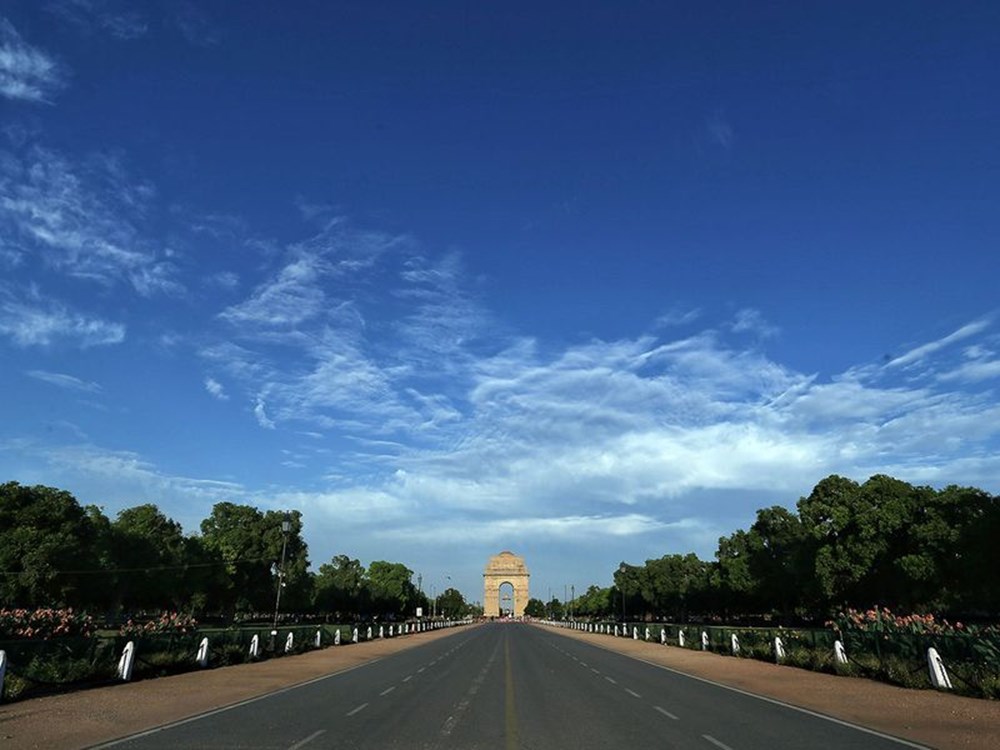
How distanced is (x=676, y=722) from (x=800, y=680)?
12062 mm

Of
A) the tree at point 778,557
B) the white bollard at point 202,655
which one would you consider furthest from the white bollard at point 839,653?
the tree at point 778,557

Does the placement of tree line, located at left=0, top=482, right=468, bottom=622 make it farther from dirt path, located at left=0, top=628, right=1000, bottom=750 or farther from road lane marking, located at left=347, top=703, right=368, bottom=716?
road lane marking, located at left=347, top=703, right=368, bottom=716

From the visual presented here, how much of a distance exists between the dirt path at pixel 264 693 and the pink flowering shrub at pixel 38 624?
10.6 feet

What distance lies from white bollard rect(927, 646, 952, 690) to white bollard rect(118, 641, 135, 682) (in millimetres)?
22407

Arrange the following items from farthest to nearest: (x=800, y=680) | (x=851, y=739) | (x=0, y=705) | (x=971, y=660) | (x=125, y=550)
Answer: (x=125, y=550), (x=800, y=680), (x=971, y=660), (x=0, y=705), (x=851, y=739)

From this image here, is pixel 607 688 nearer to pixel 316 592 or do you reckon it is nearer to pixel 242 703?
pixel 242 703

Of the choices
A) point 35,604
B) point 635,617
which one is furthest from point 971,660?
point 635,617

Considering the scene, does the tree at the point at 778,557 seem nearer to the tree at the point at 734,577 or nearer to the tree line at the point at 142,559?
the tree at the point at 734,577

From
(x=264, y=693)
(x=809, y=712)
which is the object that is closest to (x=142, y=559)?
(x=264, y=693)

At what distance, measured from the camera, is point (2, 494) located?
51.9 metres

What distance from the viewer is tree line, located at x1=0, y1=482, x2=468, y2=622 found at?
50.3 metres

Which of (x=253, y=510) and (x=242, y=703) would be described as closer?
(x=242, y=703)

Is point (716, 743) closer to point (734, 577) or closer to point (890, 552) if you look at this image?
point (890, 552)

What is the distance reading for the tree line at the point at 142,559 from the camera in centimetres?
5031
